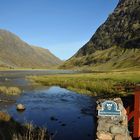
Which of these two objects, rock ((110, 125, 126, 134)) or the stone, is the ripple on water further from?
rock ((110, 125, 126, 134))

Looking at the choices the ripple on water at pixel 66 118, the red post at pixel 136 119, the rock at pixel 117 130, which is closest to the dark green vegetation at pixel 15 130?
the ripple on water at pixel 66 118

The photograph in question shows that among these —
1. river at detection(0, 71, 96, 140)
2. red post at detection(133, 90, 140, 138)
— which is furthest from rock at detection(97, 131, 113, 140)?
river at detection(0, 71, 96, 140)

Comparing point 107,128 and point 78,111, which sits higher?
point 107,128

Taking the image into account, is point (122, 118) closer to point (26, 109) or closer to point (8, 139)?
point (8, 139)

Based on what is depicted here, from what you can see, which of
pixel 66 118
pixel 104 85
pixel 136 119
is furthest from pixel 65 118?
pixel 104 85

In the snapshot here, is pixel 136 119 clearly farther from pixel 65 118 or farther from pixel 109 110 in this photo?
pixel 65 118

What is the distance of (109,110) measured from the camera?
1131 cm

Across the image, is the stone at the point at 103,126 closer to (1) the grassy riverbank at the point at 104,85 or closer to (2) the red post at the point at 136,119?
(2) the red post at the point at 136,119

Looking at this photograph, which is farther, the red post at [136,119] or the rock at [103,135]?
the red post at [136,119]

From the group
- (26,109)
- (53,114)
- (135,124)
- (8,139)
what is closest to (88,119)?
(53,114)

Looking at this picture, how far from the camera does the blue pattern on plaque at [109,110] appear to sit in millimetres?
11242

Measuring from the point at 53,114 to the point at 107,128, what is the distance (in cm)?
2885

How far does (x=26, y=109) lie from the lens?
42.6m

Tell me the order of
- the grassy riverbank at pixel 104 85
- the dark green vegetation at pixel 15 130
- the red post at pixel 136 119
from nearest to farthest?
the red post at pixel 136 119 < the dark green vegetation at pixel 15 130 < the grassy riverbank at pixel 104 85
